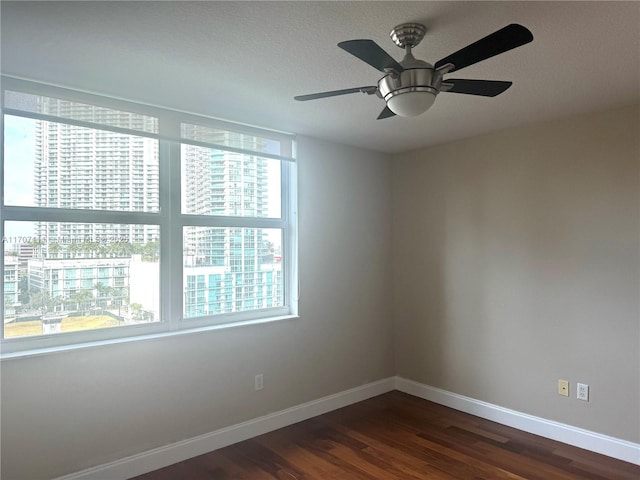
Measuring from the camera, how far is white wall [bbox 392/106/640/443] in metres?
2.80

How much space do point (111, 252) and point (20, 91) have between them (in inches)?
39.9

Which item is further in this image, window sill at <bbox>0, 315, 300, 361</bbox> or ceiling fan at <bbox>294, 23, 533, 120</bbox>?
window sill at <bbox>0, 315, 300, 361</bbox>

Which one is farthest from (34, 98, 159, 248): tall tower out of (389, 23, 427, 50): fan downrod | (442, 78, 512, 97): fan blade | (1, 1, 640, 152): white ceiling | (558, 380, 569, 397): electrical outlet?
(558, 380, 569, 397): electrical outlet

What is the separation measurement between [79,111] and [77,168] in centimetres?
34

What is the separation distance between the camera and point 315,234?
359 cm

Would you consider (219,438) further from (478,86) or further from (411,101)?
(478,86)

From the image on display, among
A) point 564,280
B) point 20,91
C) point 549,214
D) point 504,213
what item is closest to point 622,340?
point 564,280

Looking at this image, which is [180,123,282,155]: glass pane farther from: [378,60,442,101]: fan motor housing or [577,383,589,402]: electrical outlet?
[577,383,589,402]: electrical outlet

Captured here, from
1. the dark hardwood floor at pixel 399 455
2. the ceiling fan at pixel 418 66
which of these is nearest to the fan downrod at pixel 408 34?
the ceiling fan at pixel 418 66

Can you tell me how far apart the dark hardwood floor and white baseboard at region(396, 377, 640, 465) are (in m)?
0.07

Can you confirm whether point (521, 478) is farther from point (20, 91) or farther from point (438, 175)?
point (20, 91)

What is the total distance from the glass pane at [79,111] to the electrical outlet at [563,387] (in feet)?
11.0

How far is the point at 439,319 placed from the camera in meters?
3.81

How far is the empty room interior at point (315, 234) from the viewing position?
6.08 ft
